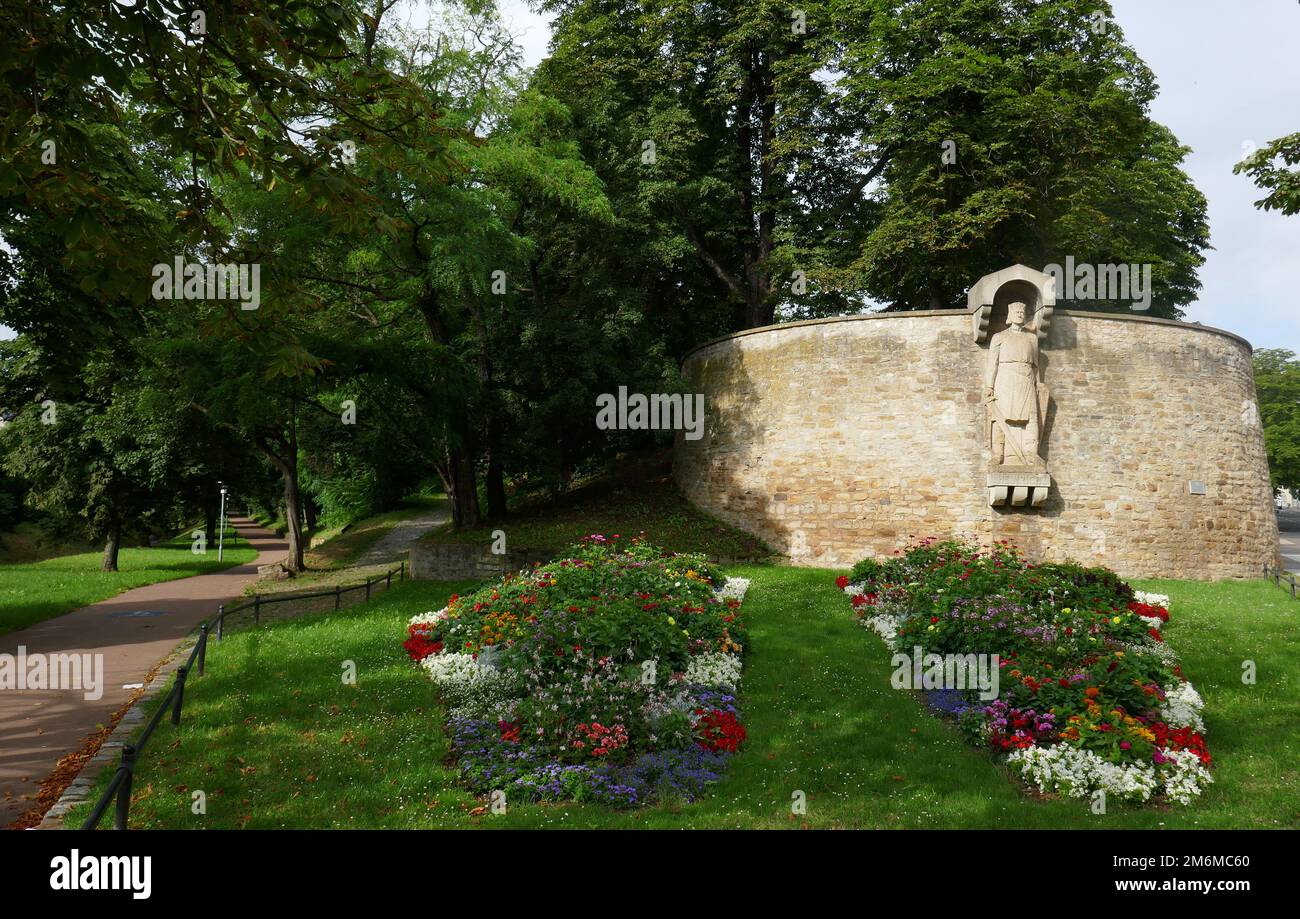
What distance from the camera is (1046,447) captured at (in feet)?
51.9

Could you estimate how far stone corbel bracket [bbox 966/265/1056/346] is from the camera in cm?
1527

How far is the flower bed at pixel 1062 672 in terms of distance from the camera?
6828 millimetres

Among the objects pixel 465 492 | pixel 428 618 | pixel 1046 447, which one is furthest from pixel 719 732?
pixel 465 492

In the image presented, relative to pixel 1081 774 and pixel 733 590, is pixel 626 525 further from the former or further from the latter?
pixel 1081 774

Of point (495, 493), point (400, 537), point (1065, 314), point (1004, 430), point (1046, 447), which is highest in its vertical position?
point (1065, 314)

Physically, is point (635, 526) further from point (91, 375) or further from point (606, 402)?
point (91, 375)

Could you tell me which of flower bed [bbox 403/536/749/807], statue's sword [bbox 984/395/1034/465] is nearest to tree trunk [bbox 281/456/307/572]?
flower bed [bbox 403/536/749/807]

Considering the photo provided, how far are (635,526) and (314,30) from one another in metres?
14.1

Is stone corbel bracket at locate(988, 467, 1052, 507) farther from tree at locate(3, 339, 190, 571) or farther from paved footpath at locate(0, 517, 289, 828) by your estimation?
tree at locate(3, 339, 190, 571)

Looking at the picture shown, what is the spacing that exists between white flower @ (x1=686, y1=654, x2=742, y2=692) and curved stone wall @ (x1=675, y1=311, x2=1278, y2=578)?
7610 millimetres

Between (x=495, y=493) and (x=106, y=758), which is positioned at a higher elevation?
(x=495, y=493)

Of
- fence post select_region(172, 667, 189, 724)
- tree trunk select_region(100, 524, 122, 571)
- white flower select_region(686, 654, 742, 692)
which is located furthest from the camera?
tree trunk select_region(100, 524, 122, 571)

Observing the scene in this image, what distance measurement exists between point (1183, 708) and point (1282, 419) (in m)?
49.5
